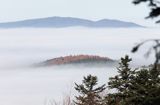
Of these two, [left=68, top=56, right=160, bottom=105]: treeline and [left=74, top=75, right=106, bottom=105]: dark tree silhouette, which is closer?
[left=68, top=56, right=160, bottom=105]: treeline

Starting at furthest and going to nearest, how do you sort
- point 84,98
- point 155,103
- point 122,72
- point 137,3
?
point 84,98, point 122,72, point 155,103, point 137,3

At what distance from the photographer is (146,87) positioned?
1344 inches

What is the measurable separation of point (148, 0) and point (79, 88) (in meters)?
38.7

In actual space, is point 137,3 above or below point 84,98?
above

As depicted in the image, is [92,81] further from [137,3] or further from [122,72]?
[137,3]

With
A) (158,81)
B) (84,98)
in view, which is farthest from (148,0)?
(84,98)

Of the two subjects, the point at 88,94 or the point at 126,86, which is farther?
the point at 88,94

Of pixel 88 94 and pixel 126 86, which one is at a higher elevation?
pixel 126 86

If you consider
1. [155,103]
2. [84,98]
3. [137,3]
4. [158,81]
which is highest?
[137,3]

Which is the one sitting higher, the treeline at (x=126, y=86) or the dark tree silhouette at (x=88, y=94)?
the treeline at (x=126, y=86)

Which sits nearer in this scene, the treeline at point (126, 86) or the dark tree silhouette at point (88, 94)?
the treeline at point (126, 86)

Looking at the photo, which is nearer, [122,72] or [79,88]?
[122,72]

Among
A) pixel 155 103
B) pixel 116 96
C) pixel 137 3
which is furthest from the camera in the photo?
pixel 116 96

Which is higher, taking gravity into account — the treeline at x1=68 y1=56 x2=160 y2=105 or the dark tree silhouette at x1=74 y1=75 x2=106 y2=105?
the treeline at x1=68 y1=56 x2=160 y2=105
